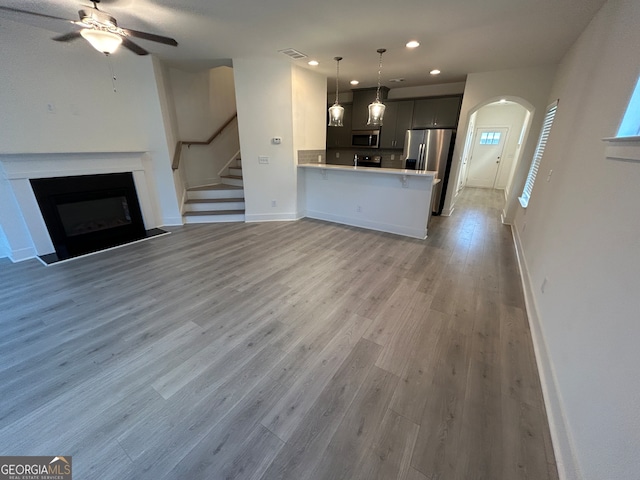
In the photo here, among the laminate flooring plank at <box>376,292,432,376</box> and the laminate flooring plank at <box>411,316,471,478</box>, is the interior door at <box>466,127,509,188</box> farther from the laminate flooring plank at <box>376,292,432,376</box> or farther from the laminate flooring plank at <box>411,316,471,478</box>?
the laminate flooring plank at <box>411,316,471,478</box>

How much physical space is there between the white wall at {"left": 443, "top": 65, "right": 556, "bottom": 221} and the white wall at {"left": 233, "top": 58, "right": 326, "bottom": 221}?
2.78 m

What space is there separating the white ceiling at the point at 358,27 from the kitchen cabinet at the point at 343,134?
2.50 m

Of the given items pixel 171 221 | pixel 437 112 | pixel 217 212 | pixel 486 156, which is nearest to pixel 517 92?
pixel 437 112

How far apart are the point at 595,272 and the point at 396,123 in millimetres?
5438

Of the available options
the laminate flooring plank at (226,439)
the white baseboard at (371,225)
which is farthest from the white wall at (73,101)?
the laminate flooring plank at (226,439)

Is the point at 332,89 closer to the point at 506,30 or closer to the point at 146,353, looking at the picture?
the point at 506,30

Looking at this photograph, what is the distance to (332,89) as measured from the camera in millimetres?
6176

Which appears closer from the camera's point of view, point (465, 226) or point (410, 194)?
point (410, 194)

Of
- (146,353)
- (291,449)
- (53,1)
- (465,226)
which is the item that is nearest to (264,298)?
(146,353)

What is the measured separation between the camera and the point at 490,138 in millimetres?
8281

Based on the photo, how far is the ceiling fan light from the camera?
6.70ft

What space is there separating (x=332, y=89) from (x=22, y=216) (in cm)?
621

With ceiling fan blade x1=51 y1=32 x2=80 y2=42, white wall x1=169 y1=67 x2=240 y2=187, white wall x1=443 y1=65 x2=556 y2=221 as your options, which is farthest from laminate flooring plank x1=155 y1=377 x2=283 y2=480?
white wall x1=443 y1=65 x2=556 y2=221

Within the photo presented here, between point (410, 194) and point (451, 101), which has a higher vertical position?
point (451, 101)
